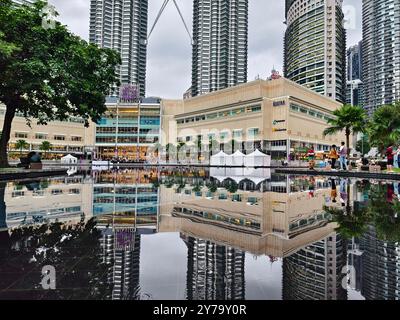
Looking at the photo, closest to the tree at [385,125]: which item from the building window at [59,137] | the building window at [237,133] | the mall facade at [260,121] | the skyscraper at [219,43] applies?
the mall facade at [260,121]

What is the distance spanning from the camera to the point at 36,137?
8906 centimetres

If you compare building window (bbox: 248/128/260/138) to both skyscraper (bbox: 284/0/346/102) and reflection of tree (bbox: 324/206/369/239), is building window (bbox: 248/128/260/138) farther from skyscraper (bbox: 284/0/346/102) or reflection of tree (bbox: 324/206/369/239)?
reflection of tree (bbox: 324/206/369/239)

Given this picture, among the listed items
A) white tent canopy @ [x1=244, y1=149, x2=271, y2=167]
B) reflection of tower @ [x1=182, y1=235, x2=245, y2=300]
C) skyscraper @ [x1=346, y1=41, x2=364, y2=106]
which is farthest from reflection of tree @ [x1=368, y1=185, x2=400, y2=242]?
skyscraper @ [x1=346, y1=41, x2=364, y2=106]

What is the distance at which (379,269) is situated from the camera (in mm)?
3533

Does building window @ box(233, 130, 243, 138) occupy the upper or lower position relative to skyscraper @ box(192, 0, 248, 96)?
lower

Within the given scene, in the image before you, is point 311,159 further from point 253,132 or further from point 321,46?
point 321,46

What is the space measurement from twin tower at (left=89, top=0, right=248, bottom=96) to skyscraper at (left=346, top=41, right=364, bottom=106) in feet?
189

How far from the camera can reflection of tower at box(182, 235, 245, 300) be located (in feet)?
9.34

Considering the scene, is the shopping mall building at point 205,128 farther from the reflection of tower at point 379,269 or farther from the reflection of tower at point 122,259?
the reflection of tower at point 379,269

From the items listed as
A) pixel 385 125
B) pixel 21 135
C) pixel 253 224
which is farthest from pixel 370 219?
pixel 21 135

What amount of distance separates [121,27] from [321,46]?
97303 mm

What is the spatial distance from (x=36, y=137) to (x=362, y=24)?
147212 mm

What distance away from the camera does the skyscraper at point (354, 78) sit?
14412cm
